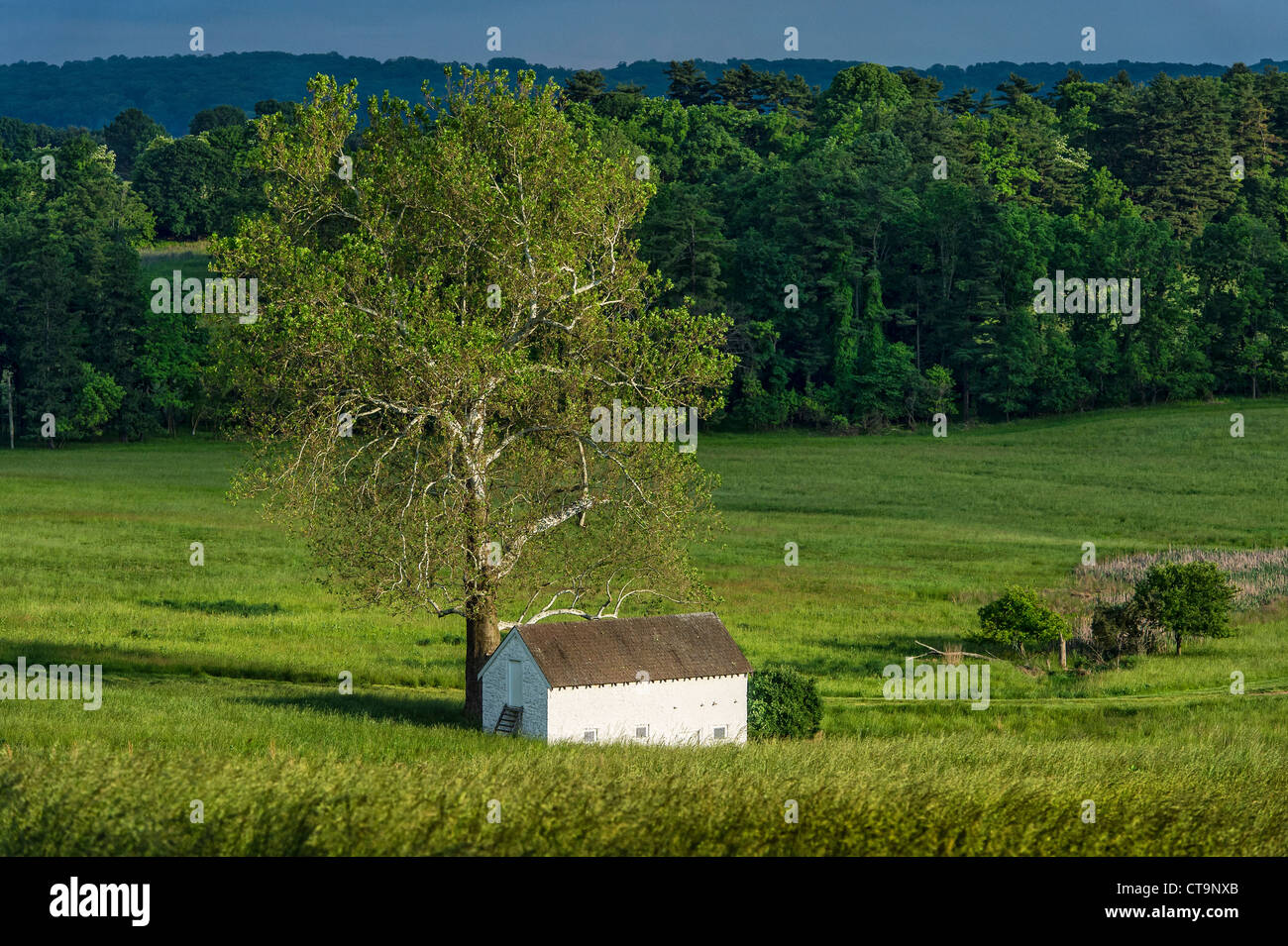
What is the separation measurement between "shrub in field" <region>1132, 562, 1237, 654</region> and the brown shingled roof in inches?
792

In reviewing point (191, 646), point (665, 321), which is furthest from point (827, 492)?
point (665, 321)

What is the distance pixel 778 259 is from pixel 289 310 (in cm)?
11054

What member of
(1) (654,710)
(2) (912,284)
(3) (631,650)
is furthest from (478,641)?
(2) (912,284)

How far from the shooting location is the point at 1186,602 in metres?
46.9

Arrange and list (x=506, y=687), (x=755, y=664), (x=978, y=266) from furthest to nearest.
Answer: (x=978, y=266), (x=755, y=664), (x=506, y=687)

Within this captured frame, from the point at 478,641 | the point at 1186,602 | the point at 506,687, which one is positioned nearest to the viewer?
the point at 506,687

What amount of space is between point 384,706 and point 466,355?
32.2 feet

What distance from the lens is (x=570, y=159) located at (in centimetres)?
3450

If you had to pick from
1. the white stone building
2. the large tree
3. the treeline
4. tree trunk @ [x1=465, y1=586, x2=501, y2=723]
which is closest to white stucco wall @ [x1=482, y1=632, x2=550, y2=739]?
the white stone building

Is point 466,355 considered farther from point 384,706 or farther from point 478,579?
point 384,706

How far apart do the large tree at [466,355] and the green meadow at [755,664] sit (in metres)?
3.42

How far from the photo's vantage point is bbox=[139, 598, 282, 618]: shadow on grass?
5314cm

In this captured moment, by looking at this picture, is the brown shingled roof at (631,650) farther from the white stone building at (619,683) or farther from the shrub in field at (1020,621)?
the shrub in field at (1020,621)

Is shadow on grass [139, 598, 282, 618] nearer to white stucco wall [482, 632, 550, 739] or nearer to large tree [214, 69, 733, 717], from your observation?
large tree [214, 69, 733, 717]
